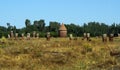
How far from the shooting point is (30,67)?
454 inches

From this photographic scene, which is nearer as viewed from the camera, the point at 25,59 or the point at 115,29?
the point at 25,59

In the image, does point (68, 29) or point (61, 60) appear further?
point (68, 29)

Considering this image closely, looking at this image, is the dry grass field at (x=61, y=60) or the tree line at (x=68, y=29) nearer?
the dry grass field at (x=61, y=60)

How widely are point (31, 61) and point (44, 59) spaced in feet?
2.07

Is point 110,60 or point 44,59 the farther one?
point 44,59

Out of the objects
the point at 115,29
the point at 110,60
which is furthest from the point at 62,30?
the point at 110,60

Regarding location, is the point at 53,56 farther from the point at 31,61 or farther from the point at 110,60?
the point at 110,60

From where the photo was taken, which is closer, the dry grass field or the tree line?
the dry grass field

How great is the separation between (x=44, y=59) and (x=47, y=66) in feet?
3.38

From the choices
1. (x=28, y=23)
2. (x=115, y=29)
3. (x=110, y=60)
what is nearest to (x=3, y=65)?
(x=110, y=60)

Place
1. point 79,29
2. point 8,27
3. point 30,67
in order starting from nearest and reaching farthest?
point 30,67
point 79,29
point 8,27

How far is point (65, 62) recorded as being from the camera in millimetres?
12609

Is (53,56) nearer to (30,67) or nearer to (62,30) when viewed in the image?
(30,67)

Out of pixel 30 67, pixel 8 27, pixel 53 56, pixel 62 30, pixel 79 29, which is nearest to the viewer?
pixel 30 67
